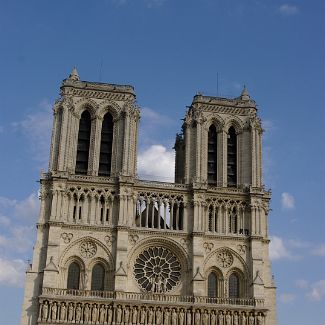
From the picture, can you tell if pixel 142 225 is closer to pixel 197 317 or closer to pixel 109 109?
pixel 197 317

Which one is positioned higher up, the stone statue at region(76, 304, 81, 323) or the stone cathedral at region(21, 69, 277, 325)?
the stone cathedral at region(21, 69, 277, 325)

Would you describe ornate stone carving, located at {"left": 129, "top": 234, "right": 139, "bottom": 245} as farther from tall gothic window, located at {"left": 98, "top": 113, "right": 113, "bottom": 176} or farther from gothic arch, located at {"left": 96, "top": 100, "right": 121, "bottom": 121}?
gothic arch, located at {"left": 96, "top": 100, "right": 121, "bottom": 121}

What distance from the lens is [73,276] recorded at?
5028 centimetres

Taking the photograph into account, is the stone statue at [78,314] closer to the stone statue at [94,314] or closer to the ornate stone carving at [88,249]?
the stone statue at [94,314]

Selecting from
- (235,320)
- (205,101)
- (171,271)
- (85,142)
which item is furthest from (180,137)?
(235,320)

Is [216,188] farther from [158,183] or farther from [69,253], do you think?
[69,253]

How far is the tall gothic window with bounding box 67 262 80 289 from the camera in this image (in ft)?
164

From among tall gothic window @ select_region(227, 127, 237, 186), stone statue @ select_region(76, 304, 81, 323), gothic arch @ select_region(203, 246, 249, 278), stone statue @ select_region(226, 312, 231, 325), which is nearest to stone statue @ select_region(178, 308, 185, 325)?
stone statue @ select_region(226, 312, 231, 325)

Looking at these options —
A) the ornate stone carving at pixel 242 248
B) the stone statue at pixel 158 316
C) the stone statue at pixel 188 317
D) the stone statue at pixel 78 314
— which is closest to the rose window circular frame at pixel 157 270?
the stone statue at pixel 158 316

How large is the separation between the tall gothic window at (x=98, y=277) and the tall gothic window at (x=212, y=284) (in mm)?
8670

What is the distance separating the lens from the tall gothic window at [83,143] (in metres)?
54.1

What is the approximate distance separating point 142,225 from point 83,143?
866 centimetres

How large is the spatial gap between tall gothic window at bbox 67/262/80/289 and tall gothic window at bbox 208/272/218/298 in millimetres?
10623

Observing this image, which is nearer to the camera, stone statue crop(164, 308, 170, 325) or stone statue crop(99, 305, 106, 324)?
stone statue crop(99, 305, 106, 324)
